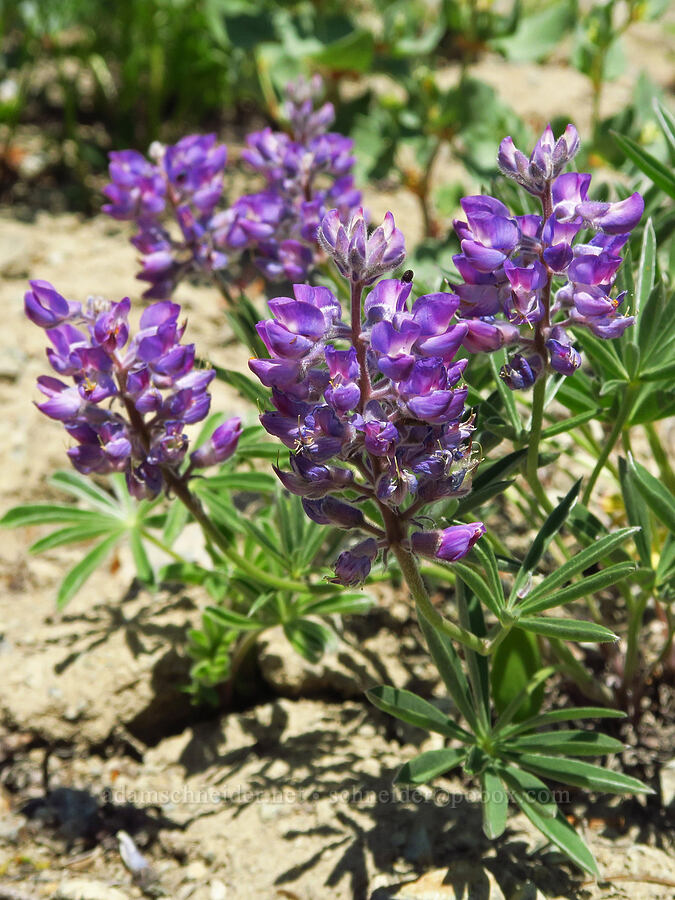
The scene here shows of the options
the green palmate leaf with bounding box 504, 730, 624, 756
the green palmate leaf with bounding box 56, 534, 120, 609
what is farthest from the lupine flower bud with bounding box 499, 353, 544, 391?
the green palmate leaf with bounding box 56, 534, 120, 609

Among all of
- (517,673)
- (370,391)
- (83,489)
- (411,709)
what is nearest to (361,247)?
(370,391)

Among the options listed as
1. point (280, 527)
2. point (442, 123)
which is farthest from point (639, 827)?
point (442, 123)

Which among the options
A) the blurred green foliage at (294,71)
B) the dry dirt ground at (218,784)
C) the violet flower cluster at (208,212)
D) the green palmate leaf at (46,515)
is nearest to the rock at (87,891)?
the dry dirt ground at (218,784)

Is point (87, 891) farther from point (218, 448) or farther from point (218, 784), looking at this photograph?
point (218, 448)

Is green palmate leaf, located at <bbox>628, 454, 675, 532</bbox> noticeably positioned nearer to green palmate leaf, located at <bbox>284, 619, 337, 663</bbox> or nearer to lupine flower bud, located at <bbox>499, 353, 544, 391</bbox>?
lupine flower bud, located at <bbox>499, 353, 544, 391</bbox>

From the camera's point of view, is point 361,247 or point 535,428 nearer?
point 361,247

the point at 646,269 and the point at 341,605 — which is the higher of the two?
the point at 646,269

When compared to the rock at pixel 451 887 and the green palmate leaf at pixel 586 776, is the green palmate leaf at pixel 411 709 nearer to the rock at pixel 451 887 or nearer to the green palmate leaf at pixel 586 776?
the green palmate leaf at pixel 586 776
